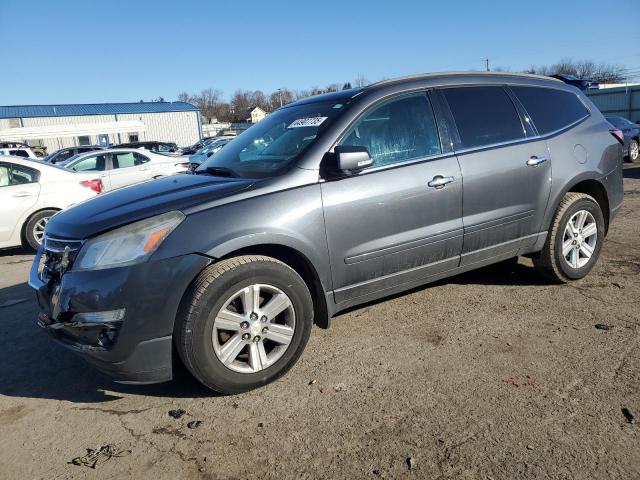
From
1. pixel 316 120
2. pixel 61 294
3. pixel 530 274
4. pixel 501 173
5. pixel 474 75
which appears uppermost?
pixel 474 75

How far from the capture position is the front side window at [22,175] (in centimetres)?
738

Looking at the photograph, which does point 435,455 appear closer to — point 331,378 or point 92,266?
point 331,378

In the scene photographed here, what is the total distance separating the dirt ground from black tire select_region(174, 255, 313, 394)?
11 cm

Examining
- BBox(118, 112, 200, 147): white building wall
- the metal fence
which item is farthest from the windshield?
BBox(118, 112, 200, 147): white building wall

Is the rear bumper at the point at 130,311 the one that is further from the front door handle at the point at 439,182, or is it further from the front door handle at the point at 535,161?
the front door handle at the point at 535,161

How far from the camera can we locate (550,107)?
4293mm

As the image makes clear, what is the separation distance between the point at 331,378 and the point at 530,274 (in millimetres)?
2656

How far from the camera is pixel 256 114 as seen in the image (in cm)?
10175

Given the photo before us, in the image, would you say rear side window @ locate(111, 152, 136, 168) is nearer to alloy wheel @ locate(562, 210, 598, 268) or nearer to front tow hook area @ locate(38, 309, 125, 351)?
front tow hook area @ locate(38, 309, 125, 351)

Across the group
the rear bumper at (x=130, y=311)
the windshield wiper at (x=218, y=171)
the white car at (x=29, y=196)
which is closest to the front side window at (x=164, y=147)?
the white car at (x=29, y=196)

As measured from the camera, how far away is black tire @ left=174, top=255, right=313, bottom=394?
8.78 ft

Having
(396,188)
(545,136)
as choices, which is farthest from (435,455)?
(545,136)

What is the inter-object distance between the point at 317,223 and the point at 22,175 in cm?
636

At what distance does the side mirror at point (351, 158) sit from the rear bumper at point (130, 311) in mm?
1015
